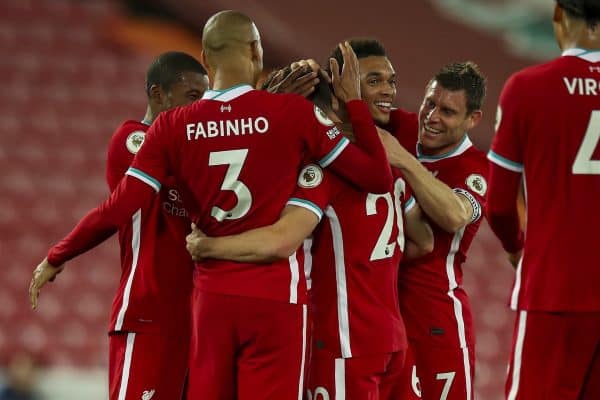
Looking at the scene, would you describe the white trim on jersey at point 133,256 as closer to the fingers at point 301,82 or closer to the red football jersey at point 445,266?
the fingers at point 301,82

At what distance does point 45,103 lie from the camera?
1152 cm

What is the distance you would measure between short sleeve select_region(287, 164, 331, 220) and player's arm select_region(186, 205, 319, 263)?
1.0 inches

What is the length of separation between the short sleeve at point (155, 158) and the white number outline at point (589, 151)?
4.58 ft

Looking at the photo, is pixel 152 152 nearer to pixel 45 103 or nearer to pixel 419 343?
pixel 419 343

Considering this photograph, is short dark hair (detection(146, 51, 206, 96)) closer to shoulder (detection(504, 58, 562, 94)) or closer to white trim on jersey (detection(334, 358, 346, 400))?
white trim on jersey (detection(334, 358, 346, 400))

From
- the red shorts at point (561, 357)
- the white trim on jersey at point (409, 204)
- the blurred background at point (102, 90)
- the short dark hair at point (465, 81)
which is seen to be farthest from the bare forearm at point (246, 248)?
the blurred background at point (102, 90)

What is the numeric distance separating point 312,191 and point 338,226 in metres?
0.21

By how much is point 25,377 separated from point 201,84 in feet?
16.8

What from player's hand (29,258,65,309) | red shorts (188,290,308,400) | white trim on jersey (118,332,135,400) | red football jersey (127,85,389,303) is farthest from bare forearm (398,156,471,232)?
player's hand (29,258,65,309)

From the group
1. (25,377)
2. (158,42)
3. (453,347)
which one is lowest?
(25,377)

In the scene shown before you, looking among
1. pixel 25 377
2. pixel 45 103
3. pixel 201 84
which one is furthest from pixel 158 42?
pixel 201 84

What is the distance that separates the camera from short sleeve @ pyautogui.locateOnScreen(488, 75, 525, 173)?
304cm

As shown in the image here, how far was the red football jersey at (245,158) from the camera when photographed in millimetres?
3510

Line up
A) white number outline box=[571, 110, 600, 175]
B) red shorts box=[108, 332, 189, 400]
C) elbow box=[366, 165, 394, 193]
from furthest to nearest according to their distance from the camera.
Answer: red shorts box=[108, 332, 189, 400] < elbow box=[366, 165, 394, 193] < white number outline box=[571, 110, 600, 175]
